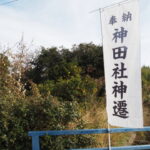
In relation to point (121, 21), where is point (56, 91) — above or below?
below

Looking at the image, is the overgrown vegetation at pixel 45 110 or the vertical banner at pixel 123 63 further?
the overgrown vegetation at pixel 45 110

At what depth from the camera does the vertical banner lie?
3.53 meters

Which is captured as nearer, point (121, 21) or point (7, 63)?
point (121, 21)

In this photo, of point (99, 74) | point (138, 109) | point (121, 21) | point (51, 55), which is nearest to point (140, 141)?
point (138, 109)

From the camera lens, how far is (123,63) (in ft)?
11.7

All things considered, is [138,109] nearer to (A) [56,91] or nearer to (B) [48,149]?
(B) [48,149]

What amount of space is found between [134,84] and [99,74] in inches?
398

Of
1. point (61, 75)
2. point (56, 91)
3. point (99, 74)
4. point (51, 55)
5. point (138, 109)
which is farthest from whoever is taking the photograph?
point (51, 55)

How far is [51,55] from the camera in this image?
1521cm

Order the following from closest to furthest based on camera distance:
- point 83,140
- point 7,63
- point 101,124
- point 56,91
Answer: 1. point 83,140
2. point 101,124
3. point 7,63
4. point 56,91

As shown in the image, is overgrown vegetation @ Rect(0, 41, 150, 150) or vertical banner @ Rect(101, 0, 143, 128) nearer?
vertical banner @ Rect(101, 0, 143, 128)

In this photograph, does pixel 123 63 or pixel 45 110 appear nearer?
pixel 123 63

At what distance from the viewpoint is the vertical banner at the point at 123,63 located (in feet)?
11.6

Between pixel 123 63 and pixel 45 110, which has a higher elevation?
pixel 123 63
